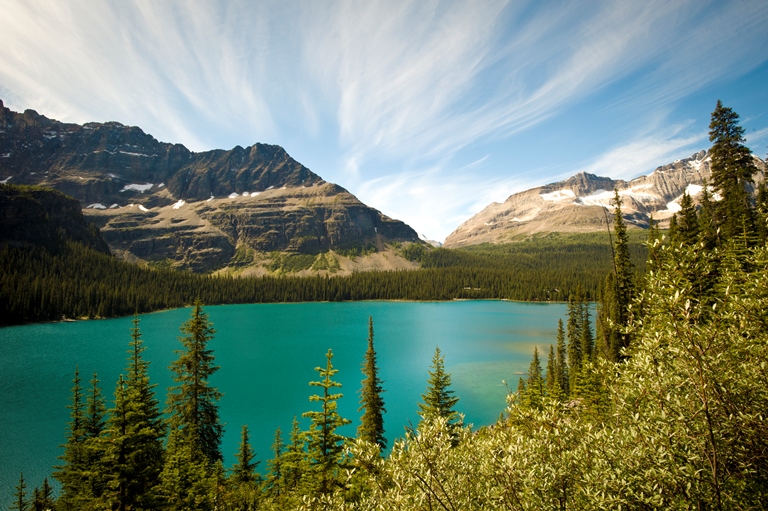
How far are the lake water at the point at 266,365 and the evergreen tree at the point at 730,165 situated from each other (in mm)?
31497

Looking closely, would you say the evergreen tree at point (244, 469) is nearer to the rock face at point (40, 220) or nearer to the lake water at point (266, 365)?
the lake water at point (266, 365)

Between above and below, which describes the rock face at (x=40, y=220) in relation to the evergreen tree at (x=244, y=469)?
above

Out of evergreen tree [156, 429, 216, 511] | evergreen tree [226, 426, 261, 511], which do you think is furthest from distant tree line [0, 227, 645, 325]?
evergreen tree [156, 429, 216, 511]

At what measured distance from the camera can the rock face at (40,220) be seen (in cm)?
15288

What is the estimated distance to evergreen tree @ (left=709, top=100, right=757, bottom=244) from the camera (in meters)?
32.1

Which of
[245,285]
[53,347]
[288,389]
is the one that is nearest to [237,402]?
[288,389]

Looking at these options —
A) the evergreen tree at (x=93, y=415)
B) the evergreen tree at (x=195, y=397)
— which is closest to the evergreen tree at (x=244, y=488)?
the evergreen tree at (x=195, y=397)

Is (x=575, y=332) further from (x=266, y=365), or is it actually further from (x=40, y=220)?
(x=40, y=220)

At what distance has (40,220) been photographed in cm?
16512

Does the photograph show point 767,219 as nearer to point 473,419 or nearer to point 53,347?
point 473,419

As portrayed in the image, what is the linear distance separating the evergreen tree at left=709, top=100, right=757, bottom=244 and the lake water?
1240 inches

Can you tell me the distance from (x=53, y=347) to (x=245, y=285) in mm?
116438

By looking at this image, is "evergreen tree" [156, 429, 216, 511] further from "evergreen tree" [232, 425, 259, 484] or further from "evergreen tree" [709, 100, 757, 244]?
"evergreen tree" [709, 100, 757, 244]

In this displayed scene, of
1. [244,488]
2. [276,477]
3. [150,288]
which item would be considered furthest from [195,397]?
[150,288]
